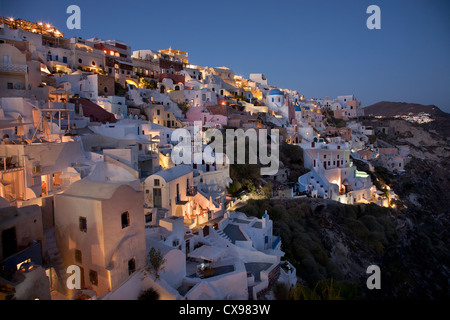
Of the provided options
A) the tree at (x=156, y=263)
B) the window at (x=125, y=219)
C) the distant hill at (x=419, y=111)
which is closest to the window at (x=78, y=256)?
the window at (x=125, y=219)

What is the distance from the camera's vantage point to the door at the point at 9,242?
289 inches

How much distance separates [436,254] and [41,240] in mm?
31653

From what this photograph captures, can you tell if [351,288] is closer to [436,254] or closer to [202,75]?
[436,254]

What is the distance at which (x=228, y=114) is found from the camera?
3434 cm

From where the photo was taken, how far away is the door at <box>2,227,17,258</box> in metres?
7.35

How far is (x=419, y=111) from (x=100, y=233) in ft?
366

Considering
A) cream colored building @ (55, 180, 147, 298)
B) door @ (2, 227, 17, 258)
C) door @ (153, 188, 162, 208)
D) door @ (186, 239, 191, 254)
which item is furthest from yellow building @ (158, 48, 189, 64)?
door @ (2, 227, 17, 258)

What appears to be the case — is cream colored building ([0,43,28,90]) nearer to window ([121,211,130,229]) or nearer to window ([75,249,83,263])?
window ([75,249,83,263])

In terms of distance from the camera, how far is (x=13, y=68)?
1941cm

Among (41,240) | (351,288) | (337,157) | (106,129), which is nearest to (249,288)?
(351,288)

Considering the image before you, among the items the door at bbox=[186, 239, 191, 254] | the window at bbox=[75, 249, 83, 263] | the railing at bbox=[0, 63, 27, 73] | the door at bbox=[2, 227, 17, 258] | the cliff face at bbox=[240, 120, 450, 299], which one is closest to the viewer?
the door at bbox=[2, 227, 17, 258]

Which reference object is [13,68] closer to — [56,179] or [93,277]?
[56,179]

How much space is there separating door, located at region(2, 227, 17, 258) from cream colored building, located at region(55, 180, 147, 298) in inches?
48.0

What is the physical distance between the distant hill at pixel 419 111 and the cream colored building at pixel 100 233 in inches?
3155
